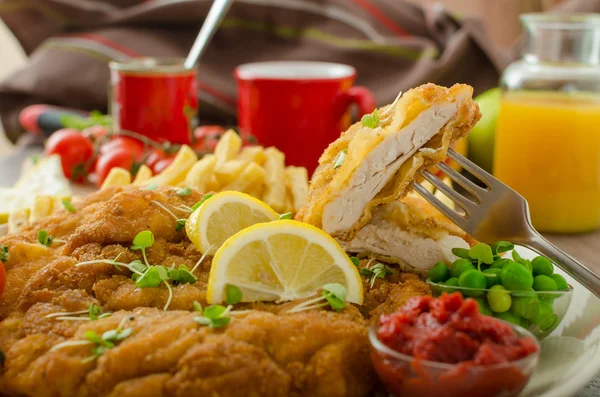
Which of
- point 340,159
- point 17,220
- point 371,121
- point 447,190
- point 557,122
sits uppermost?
point 371,121

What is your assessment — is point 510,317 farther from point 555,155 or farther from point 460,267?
point 555,155

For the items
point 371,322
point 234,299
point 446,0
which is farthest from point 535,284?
point 446,0

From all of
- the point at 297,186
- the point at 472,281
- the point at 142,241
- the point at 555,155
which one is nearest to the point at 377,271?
the point at 472,281

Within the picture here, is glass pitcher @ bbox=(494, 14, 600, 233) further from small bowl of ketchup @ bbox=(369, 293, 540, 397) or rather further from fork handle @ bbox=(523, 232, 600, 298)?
small bowl of ketchup @ bbox=(369, 293, 540, 397)

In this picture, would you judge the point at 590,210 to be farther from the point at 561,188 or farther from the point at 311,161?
the point at 311,161

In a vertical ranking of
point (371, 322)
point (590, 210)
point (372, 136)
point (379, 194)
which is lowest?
point (590, 210)

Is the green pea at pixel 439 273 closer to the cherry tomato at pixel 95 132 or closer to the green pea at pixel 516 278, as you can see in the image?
the green pea at pixel 516 278
